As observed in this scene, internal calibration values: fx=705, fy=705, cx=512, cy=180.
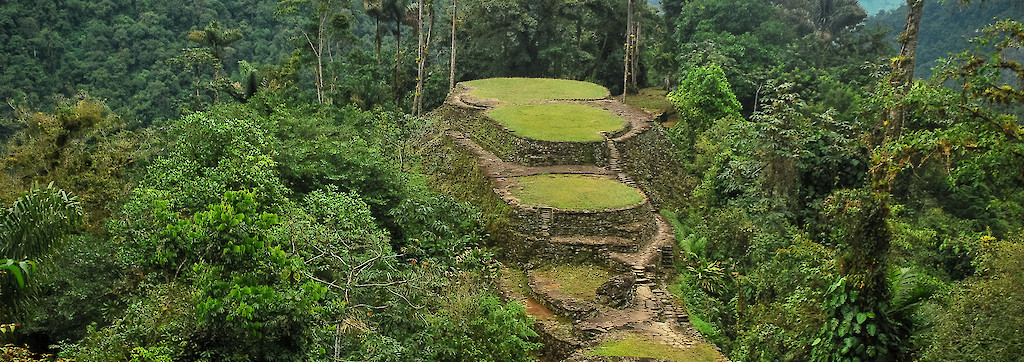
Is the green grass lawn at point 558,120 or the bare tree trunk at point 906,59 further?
the green grass lawn at point 558,120

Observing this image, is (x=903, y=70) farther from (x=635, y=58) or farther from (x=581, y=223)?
(x=635, y=58)

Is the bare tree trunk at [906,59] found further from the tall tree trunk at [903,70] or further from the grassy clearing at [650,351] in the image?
the grassy clearing at [650,351]

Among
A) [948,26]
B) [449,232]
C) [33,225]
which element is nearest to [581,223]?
[449,232]

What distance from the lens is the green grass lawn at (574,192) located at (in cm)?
1295

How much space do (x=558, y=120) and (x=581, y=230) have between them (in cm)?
502

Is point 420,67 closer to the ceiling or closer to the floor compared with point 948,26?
closer to the floor

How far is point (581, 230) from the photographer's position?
1255cm

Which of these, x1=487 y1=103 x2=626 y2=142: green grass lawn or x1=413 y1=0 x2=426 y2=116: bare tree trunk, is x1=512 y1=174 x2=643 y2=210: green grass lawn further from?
x1=413 y1=0 x2=426 y2=116: bare tree trunk

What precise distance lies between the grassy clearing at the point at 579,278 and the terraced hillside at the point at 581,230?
0.02 metres

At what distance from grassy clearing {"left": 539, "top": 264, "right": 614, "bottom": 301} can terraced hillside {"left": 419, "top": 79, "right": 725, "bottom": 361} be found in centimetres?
2

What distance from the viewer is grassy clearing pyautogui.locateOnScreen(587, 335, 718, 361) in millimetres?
9617

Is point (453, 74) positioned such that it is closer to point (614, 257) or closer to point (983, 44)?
point (614, 257)

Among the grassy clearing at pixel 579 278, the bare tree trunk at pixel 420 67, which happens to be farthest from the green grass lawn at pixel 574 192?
the bare tree trunk at pixel 420 67

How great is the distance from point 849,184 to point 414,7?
1809cm
